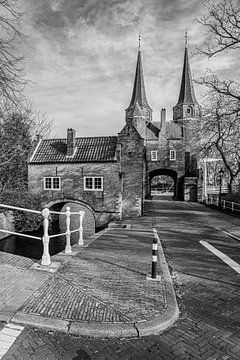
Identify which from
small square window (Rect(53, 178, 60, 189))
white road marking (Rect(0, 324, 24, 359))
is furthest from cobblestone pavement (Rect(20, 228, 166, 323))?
small square window (Rect(53, 178, 60, 189))

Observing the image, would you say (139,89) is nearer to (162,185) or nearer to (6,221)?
(162,185)

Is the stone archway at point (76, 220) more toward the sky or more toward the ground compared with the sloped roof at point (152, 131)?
more toward the ground

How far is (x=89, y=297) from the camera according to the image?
4371mm

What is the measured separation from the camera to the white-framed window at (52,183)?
21469 mm

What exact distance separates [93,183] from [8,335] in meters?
17.4

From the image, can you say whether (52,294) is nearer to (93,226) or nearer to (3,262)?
(3,262)

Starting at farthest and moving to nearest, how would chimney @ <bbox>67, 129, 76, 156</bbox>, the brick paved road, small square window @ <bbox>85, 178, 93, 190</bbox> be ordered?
chimney @ <bbox>67, 129, 76, 156</bbox>
small square window @ <bbox>85, 178, 93, 190</bbox>
the brick paved road

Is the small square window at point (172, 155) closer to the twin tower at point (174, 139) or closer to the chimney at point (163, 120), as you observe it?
the twin tower at point (174, 139)

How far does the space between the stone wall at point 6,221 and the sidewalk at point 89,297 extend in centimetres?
1147

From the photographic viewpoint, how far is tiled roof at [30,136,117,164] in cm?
2080

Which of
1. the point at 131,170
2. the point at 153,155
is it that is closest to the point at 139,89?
the point at 153,155

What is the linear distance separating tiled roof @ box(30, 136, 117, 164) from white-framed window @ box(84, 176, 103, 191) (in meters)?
1.44

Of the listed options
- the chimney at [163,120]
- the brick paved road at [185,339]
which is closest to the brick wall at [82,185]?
the brick paved road at [185,339]

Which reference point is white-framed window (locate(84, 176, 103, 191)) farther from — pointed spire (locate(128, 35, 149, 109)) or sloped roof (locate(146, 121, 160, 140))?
pointed spire (locate(128, 35, 149, 109))
